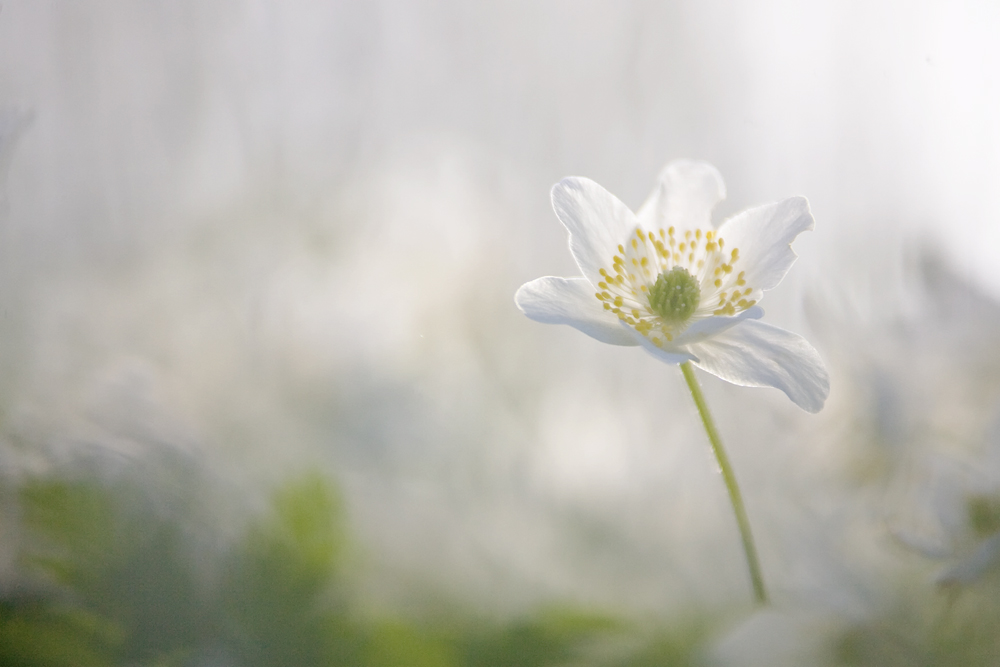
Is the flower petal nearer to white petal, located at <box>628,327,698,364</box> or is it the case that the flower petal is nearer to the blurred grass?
white petal, located at <box>628,327,698,364</box>

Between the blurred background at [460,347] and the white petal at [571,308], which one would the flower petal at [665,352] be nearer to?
the white petal at [571,308]

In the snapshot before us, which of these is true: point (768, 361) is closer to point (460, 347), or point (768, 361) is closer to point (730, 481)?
point (730, 481)

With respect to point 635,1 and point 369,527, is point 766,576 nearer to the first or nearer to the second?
point 369,527

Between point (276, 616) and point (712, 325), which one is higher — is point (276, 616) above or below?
below

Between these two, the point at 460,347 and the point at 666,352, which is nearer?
the point at 666,352

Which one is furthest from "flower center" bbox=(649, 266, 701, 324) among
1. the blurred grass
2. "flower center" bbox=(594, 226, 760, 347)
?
the blurred grass

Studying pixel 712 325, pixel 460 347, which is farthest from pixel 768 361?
pixel 460 347

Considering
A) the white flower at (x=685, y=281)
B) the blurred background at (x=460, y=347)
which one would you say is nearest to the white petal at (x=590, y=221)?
the white flower at (x=685, y=281)
